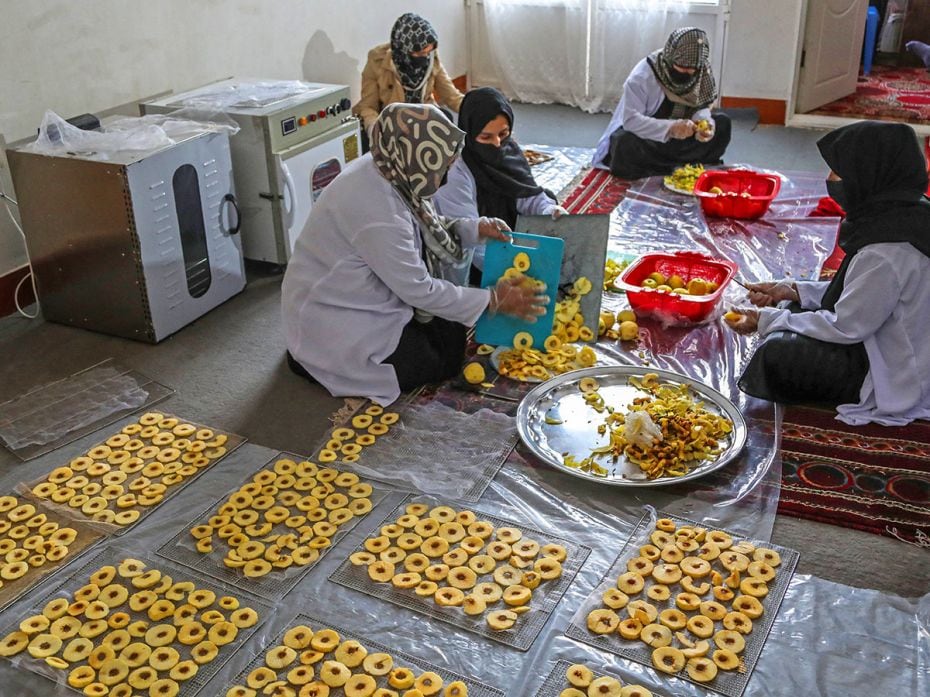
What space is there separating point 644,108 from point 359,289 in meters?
2.81

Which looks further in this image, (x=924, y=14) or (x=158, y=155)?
(x=924, y=14)

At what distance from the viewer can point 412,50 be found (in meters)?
4.95

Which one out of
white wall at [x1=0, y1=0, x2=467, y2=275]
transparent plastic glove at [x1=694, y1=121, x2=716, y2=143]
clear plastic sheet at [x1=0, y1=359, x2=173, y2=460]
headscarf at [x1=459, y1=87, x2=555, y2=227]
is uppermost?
Answer: white wall at [x1=0, y1=0, x2=467, y2=275]

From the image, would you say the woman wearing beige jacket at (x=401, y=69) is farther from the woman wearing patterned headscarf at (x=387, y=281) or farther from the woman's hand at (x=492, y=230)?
the woman wearing patterned headscarf at (x=387, y=281)

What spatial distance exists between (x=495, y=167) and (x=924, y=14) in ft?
20.5

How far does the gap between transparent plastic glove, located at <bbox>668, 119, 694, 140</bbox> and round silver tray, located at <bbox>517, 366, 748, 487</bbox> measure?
7.85ft

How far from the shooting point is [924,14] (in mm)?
8078

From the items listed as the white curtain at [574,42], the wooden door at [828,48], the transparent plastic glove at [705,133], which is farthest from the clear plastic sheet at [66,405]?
the wooden door at [828,48]

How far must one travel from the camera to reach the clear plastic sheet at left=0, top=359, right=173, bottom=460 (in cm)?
295

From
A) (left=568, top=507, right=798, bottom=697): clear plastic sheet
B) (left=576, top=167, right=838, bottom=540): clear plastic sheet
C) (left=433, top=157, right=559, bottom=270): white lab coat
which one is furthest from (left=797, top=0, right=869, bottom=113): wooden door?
(left=568, top=507, right=798, bottom=697): clear plastic sheet

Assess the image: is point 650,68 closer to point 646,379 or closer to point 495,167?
point 495,167

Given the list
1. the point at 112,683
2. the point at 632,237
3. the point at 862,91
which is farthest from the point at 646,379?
the point at 862,91

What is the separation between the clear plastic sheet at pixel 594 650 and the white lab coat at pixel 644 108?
3.12 m

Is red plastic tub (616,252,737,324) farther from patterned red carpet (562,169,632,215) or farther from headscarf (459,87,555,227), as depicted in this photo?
patterned red carpet (562,169,632,215)
